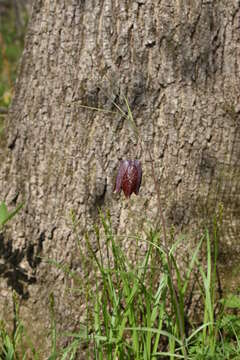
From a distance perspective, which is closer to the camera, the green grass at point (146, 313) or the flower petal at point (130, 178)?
the flower petal at point (130, 178)

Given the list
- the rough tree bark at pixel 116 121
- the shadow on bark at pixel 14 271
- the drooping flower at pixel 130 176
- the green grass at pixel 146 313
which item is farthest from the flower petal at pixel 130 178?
the shadow on bark at pixel 14 271

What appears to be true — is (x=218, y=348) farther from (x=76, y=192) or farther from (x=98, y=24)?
(x=98, y=24)

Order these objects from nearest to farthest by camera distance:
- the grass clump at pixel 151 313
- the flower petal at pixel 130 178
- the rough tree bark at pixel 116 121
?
the flower petal at pixel 130 178 < the grass clump at pixel 151 313 < the rough tree bark at pixel 116 121

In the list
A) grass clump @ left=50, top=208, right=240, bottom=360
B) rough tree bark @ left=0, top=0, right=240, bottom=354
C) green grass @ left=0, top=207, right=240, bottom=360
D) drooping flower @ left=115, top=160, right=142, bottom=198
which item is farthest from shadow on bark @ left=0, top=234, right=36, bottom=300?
drooping flower @ left=115, top=160, right=142, bottom=198

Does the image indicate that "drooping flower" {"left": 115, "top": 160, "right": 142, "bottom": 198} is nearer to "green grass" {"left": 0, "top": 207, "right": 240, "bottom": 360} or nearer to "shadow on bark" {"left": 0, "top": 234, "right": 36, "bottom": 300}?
"green grass" {"left": 0, "top": 207, "right": 240, "bottom": 360}

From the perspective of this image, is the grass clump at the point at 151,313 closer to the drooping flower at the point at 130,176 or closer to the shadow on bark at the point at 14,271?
the drooping flower at the point at 130,176

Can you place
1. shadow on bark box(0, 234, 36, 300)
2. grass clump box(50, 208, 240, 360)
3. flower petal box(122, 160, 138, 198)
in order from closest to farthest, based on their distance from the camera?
flower petal box(122, 160, 138, 198) → grass clump box(50, 208, 240, 360) → shadow on bark box(0, 234, 36, 300)
